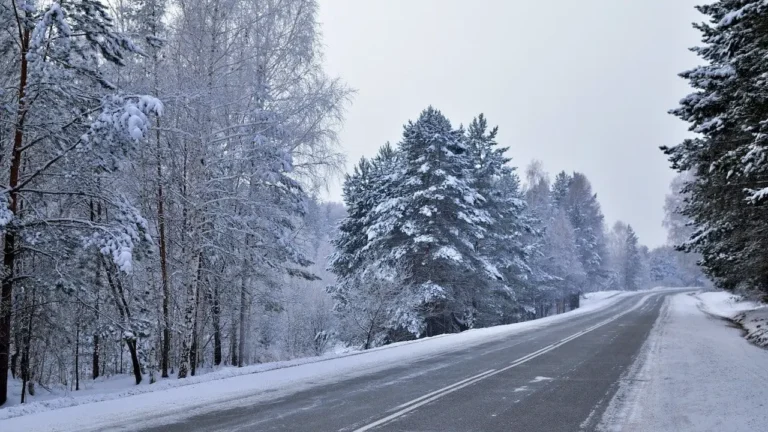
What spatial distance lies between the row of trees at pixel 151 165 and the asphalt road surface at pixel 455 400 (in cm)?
379

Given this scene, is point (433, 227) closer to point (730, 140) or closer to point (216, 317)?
point (216, 317)

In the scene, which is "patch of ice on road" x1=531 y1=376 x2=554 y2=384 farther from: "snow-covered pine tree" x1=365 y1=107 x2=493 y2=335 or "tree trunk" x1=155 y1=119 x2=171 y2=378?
"snow-covered pine tree" x1=365 y1=107 x2=493 y2=335

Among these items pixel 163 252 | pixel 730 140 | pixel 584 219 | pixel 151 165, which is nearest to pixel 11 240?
pixel 163 252

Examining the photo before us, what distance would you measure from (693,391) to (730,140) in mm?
7695

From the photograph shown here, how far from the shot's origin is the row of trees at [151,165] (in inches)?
362

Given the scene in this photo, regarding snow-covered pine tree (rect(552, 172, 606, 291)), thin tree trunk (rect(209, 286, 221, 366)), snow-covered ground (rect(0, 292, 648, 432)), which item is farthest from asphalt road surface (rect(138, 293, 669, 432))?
snow-covered pine tree (rect(552, 172, 606, 291))

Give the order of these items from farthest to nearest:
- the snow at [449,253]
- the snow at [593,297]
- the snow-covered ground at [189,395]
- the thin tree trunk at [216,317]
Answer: the snow at [593,297]
the snow at [449,253]
the thin tree trunk at [216,317]
the snow-covered ground at [189,395]

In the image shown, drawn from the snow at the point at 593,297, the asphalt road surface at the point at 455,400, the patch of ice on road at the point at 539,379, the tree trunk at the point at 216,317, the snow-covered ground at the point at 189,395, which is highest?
the tree trunk at the point at 216,317

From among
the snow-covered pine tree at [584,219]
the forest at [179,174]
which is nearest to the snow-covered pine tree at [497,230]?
the forest at [179,174]

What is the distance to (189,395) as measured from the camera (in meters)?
8.06

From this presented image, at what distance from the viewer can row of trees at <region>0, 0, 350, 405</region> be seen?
9.20 m

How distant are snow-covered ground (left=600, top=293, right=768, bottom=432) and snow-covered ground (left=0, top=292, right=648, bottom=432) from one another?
17.3 ft

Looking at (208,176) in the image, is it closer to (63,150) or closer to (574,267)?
(63,150)

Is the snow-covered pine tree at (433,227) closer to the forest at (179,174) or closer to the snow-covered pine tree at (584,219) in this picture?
the forest at (179,174)
